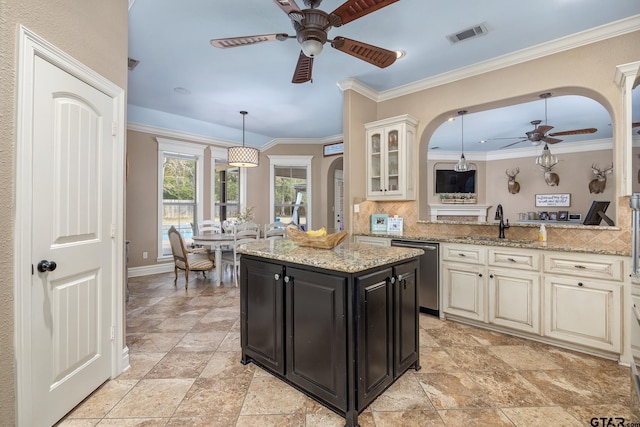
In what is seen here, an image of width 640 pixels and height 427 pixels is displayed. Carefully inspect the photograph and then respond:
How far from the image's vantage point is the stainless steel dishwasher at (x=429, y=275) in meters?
3.23

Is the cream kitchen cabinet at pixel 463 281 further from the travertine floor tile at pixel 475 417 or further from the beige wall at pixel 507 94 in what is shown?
the travertine floor tile at pixel 475 417

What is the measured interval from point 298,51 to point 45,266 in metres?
2.90

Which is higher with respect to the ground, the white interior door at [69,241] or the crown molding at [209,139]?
the crown molding at [209,139]

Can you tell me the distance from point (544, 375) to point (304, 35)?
303cm

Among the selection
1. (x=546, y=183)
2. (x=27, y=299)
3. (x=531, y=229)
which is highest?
(x=546, y=183)

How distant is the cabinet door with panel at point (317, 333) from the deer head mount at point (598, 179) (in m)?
8.24

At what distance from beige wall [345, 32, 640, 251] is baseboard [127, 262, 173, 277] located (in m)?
3.91

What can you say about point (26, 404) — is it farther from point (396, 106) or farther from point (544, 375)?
point (396, 106)

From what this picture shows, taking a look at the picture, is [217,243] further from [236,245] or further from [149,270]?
[149,270]

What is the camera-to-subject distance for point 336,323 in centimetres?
168

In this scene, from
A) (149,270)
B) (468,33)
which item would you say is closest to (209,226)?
(149,270)

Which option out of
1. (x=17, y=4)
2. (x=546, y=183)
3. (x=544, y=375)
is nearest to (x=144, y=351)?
(x=17, y=4)

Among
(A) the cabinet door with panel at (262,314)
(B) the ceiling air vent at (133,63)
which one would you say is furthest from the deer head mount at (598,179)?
(B) the ceiling air vent at (133,63)

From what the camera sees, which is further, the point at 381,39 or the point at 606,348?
the point at 381,39
